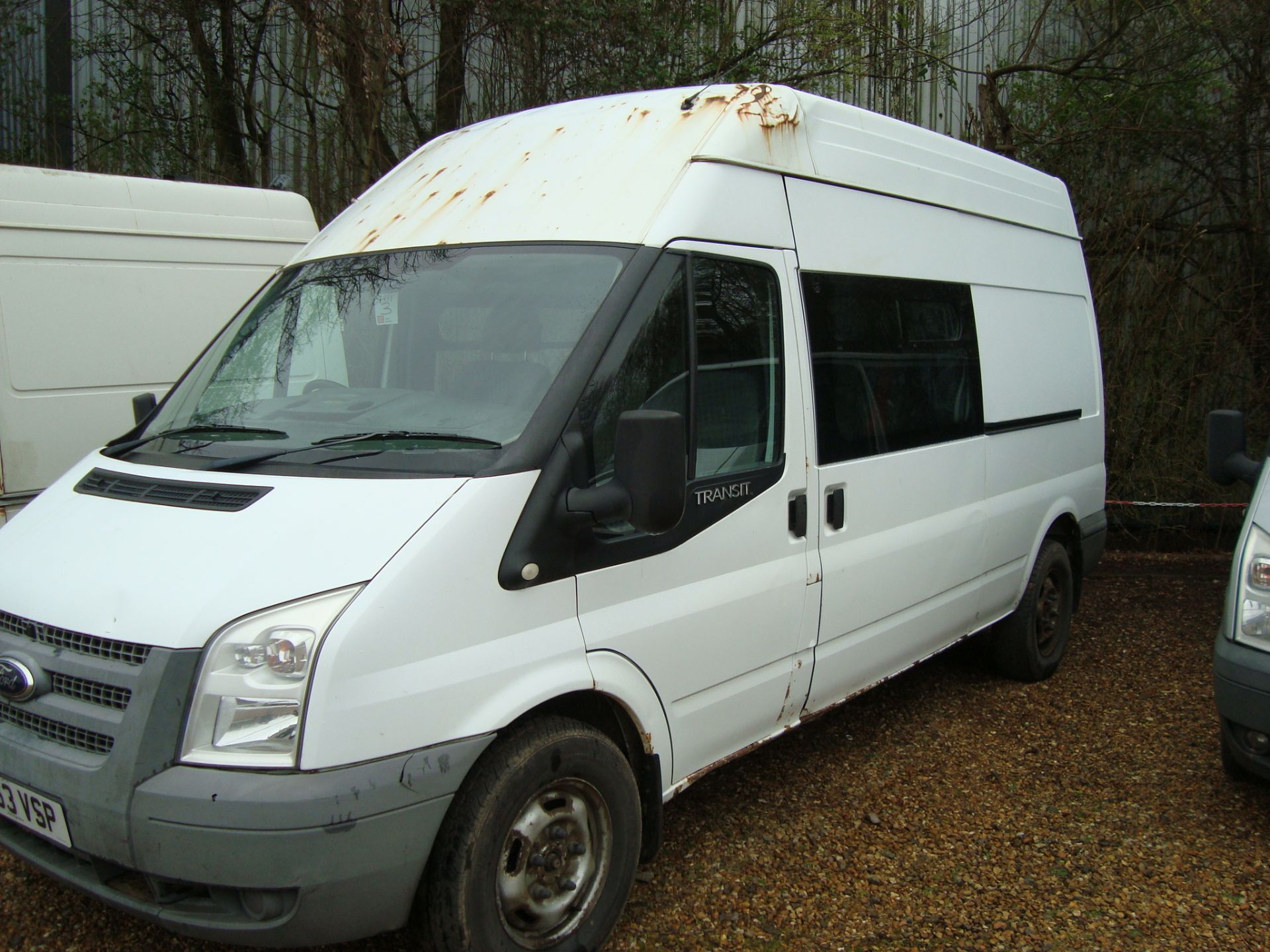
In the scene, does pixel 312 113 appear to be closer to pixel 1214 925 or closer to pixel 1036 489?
pixel 1036 489

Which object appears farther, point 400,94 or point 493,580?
point 400,94

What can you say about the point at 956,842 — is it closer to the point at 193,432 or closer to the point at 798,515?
the point at 798,515

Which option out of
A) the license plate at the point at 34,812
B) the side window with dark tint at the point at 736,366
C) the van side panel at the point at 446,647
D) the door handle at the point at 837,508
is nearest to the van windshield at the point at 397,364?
the van side panel at the point at 446,647

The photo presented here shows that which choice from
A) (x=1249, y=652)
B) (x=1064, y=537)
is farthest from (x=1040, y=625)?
(x=1249, y=652)

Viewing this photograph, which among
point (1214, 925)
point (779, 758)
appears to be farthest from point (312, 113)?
point (1214, 925)

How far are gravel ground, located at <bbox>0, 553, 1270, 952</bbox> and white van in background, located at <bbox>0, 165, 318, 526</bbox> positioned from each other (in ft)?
9.53

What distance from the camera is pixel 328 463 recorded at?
298cm

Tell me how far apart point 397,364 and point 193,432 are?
71 centimetres

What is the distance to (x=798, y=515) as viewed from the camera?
3.75 metres

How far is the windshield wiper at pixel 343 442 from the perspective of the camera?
3.01 metres

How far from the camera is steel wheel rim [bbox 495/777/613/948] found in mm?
2898

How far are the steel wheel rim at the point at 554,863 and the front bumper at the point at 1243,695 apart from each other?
2.40 meters

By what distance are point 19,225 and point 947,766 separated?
5250 mm

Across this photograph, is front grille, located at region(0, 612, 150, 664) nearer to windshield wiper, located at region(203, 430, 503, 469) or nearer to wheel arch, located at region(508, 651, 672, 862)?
windshield wiper, located at region(203, 430, 503, 469)
